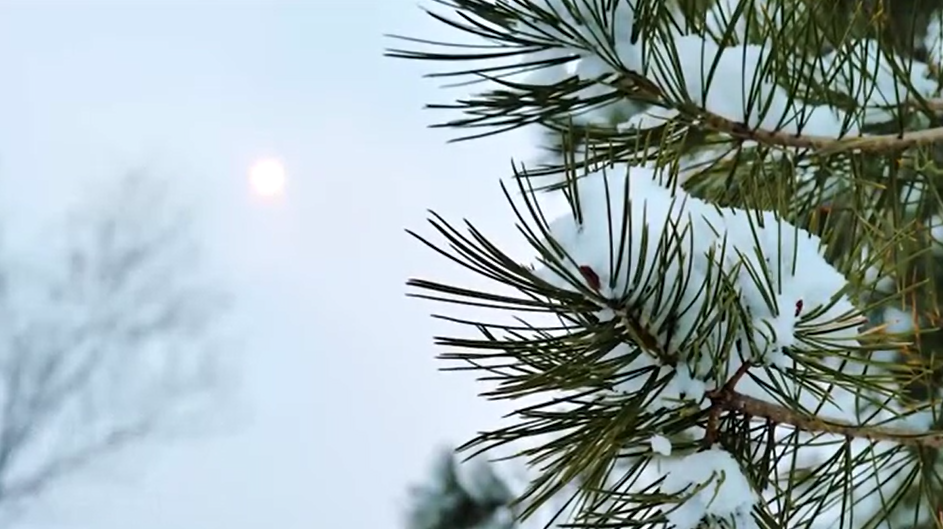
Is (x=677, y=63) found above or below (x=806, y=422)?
above

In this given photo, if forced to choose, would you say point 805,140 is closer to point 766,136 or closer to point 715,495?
point 766,136

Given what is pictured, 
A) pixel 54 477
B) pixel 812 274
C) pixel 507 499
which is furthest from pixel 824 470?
pixel 54 477

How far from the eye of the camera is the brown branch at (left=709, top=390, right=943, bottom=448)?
22cm

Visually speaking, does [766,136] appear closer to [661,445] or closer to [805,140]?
[805,140]

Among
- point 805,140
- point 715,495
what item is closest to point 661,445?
point 715,495

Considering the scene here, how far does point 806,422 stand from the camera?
9.4 inches

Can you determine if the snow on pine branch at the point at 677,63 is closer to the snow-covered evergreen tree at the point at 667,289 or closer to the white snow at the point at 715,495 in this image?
the snow-covered evergreen tree at the point at 667,289

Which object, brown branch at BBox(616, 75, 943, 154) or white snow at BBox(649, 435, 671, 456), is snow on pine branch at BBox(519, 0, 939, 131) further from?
white snow at BBox(649, 435, 671, 456)

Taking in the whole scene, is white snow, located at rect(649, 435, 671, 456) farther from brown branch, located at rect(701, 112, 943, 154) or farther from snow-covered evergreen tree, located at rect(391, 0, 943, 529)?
brown branch, located at rect(701, 112, 943, 154)

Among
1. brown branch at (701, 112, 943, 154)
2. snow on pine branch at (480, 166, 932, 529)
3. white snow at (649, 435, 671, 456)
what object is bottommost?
white snow at (649, 435, 671, 456)

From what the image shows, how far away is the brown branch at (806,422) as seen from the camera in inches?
8.8

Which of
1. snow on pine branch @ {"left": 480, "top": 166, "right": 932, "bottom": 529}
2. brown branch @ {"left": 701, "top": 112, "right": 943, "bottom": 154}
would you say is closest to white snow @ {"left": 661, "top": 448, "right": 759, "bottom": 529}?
snow on pine branch @ {"left": 480, "top": 166, "right": 932, "bottom": 529}

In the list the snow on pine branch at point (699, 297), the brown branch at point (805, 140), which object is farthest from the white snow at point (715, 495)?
the brown branch at point (805, 140)

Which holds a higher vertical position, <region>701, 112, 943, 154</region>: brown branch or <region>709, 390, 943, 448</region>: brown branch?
<region>701, 112, 943, 154</region>: brown branch
